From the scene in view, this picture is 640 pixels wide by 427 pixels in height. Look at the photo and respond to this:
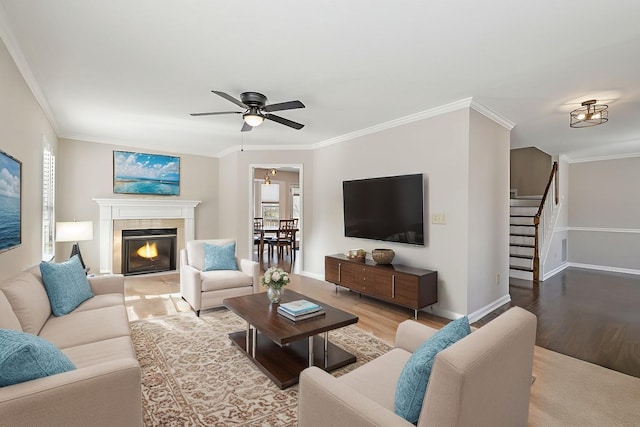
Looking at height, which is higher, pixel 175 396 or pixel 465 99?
pixel 465 99

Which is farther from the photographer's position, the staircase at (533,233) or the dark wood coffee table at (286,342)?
the staircase at (533,233)

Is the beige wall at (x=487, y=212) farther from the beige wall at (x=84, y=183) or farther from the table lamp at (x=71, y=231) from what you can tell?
the beige wall at (x=84, y=183)

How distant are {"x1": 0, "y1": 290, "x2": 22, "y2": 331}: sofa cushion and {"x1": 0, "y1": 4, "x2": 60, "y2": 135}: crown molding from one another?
183 centimetres

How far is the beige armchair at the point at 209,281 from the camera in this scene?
3.68 m

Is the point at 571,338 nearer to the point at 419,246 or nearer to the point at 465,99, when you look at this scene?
the point at 419,246

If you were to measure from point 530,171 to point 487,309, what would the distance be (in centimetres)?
490

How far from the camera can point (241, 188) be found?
6012 mm

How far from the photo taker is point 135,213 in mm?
5844

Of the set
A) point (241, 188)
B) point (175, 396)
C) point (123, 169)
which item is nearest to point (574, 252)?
point (241, 188)

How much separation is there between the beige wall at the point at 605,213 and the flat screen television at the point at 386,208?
5.68 meters

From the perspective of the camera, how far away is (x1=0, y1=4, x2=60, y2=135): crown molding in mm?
2170

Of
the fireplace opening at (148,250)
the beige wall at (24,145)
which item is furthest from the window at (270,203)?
the beige wall at (24,145)

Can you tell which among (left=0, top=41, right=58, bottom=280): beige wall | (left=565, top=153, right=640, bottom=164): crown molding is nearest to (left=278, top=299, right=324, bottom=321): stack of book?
(left=0, top=41, right=58, bottom=280): beige wall

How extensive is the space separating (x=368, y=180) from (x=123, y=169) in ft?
15.1
